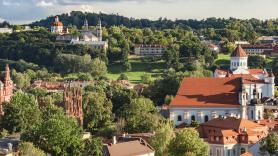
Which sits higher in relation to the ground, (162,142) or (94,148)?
(94,148)

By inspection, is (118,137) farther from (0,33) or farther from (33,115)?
(0,33)

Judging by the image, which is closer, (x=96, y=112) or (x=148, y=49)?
(x=96, y=112)

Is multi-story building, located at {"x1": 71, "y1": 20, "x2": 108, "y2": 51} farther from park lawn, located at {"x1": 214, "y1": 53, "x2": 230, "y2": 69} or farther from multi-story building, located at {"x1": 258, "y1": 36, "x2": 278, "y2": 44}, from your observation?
multi-story building, located at {"x1": 258, "y1": 36, "x2": 278, "y2": 44}

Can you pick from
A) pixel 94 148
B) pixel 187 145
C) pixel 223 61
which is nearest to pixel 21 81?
pixel 223 61

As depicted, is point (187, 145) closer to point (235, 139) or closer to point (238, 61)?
point (235, 139)

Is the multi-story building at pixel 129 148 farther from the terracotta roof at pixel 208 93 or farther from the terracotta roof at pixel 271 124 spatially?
the terracotta roof at pixel 208 93

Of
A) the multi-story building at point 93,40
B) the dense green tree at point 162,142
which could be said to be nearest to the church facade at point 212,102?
the dense green tree at point 162,142

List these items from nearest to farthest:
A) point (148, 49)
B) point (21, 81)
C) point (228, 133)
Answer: point (228, 133) → point (21, 81) → point (148, 49)

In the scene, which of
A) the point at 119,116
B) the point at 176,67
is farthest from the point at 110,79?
the point at 119,116
